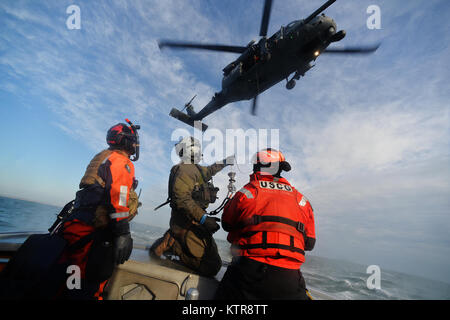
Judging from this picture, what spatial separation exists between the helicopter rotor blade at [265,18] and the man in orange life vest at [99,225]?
786cm

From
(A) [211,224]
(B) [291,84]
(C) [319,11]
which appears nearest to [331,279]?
(B) [291,84]

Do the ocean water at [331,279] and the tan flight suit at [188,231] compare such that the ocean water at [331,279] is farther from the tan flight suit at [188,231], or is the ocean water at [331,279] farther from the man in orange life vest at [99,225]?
the tan flight suit at [188,231]

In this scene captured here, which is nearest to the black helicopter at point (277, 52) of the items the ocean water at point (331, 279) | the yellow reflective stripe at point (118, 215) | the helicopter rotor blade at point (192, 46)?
the helicopter rotor blade at point (192, 46)

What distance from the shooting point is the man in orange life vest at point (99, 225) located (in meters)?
2.16

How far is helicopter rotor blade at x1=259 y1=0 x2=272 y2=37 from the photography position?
6.62 metres

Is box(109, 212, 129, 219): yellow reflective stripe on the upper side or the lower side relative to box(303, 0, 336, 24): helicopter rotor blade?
lower

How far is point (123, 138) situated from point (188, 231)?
195 cm

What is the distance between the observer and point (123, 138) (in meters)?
2.85

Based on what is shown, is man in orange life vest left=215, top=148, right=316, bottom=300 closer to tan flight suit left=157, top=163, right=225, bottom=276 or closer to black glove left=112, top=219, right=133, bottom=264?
tan flight suit left=157, top=163, right=225, bottom=276

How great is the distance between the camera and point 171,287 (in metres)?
2.32

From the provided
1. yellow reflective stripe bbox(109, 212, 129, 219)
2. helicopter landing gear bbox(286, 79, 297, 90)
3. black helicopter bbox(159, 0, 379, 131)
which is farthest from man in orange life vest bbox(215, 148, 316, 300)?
helicopter landing gear bbox(286, 79, 297, 90)

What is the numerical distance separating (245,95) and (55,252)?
9141 mm

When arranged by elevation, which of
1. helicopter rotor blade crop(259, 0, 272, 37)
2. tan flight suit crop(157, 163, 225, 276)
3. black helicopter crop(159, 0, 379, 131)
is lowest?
tan flight suit crop(157, 163, 225, 276)
